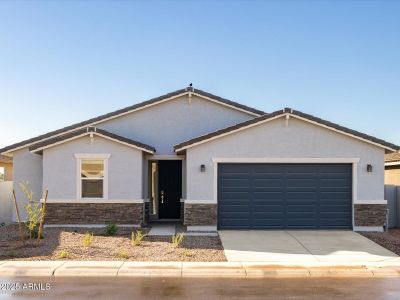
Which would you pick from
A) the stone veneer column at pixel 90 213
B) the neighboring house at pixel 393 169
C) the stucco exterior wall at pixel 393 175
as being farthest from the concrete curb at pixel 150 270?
the stucco exterior wall at pixel 393 175

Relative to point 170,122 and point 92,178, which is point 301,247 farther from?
point 170,122

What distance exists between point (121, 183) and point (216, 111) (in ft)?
17.6

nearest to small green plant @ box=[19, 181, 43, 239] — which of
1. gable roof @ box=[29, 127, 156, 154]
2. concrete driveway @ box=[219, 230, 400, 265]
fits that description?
gable roof @ box=[29, 127, 156, 154]

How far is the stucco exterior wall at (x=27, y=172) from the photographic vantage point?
739 inches

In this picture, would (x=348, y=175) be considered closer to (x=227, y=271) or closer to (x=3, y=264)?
(x=227, y=271)

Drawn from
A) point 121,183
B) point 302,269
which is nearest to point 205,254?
point 302,269

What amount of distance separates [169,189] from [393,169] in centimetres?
1260

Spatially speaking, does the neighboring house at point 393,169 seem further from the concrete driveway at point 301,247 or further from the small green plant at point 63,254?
the small green plant at point 63,254

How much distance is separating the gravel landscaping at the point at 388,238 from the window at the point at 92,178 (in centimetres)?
938

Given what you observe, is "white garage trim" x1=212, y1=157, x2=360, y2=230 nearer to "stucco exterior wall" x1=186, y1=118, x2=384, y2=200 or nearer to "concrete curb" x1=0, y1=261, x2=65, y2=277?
"stucco exterior wall" x1=186, y1=118, x2=384, y2=200

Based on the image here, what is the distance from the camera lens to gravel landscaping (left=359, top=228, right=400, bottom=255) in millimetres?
12945

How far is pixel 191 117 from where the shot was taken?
19172 mm

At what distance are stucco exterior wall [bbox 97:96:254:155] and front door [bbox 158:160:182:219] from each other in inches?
43.0

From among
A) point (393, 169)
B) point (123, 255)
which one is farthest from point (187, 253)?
point (393, 169)
